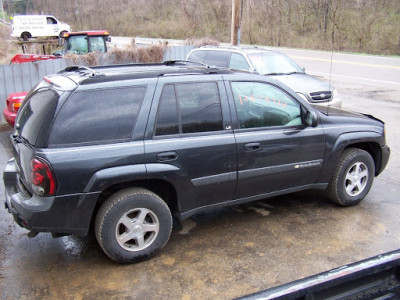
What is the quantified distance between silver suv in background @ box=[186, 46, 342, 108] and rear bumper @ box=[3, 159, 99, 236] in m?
6.43

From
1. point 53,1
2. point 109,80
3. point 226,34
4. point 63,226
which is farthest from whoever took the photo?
point 53,1

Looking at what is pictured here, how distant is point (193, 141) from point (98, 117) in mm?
916

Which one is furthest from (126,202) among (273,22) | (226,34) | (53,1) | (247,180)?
(53,1)

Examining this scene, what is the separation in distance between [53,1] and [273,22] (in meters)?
36.5

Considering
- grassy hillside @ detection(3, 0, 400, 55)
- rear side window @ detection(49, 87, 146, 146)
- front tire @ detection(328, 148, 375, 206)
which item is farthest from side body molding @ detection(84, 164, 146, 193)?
grassy hillside @ detection(3, 0, 400, 55)

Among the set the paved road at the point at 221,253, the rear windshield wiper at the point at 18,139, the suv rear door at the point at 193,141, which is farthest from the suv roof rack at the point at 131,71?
the paved road at the point at 221,253

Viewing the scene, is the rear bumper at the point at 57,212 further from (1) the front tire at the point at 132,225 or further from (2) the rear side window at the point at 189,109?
(2) the rear side window at the point at 189,109

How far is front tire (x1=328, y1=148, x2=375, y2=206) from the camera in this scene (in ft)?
15.9

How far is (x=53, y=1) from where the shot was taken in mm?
58000

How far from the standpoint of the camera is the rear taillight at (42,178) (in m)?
3.35

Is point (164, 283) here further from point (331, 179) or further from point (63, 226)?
point (331, 179)

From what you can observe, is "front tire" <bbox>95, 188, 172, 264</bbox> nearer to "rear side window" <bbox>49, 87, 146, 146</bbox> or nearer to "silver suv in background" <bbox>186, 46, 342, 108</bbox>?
"rear side window" <bbox>49, 87, 146, 146</bbox>

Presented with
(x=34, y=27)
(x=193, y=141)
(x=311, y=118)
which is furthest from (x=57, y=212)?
(x=34, y=27)

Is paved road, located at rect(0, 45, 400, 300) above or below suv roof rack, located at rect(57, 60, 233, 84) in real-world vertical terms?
below
